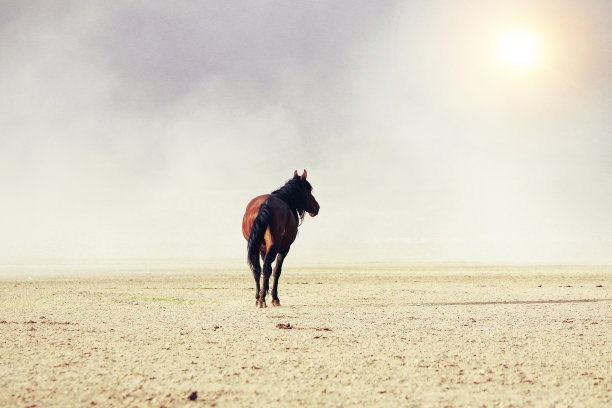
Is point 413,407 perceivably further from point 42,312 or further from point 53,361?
point 42,312

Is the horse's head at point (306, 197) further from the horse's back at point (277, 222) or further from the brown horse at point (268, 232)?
the horse's back at point (277, 222)

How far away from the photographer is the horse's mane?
1476 centimetres

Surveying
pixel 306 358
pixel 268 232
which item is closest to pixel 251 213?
pixel 268 232

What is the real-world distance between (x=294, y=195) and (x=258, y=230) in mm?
2122

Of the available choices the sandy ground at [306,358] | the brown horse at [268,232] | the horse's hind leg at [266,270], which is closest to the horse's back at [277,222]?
the brown horse at [268,232]

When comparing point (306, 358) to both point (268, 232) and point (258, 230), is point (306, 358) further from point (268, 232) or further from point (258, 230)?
point (268, 232)

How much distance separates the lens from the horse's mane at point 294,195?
14761 millimetres

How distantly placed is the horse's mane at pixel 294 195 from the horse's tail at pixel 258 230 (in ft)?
4.56

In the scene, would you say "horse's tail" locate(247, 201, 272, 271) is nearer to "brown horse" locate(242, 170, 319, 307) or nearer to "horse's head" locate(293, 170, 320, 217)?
"brown horse" locate(242, 170, 319, 307)

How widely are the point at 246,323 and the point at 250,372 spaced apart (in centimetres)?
416

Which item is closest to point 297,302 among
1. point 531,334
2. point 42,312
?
point 42,312

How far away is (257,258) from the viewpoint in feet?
44.9

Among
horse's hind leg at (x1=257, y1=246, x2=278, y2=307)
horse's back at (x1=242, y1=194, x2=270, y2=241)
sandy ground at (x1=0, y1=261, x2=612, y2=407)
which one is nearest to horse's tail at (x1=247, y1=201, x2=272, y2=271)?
horse's hind leg at (x1=257, y1=246, x2=278, y2=307)

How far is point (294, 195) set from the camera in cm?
1494
